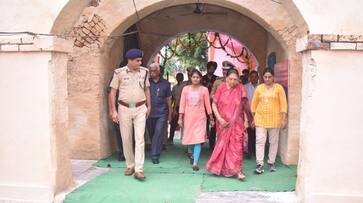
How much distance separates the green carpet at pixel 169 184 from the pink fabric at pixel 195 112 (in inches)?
19.3

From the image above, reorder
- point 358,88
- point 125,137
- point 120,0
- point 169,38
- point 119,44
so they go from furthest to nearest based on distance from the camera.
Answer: point 169,38, point 119,44, point 120,0, point 125,137, point 358,88

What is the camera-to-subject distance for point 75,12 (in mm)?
4797

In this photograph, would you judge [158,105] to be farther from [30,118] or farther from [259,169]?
[30,118]

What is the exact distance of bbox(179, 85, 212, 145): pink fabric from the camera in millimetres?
6047

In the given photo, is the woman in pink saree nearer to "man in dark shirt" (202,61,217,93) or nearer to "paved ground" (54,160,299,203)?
"paved ground" (54,160,299,203)

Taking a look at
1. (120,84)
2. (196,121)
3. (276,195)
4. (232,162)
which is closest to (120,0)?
(120,84)

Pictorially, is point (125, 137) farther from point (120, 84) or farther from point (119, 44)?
point (119, 44)

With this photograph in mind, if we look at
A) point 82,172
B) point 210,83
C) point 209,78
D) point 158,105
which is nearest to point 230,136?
point 158,105

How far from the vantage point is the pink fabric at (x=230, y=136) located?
5516mm

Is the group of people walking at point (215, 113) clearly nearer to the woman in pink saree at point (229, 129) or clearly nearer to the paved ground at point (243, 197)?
the woman in pink saree at point (229, 129)

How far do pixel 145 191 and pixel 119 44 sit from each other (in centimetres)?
338

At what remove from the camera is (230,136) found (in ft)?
18.2

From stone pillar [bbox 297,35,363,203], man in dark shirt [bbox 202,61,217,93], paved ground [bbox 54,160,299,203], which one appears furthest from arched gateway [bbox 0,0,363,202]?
Result: man in dark shirt [bbox 202,61,217,93]

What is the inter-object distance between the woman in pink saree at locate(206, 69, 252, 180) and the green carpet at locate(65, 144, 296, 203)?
16 centimetres
